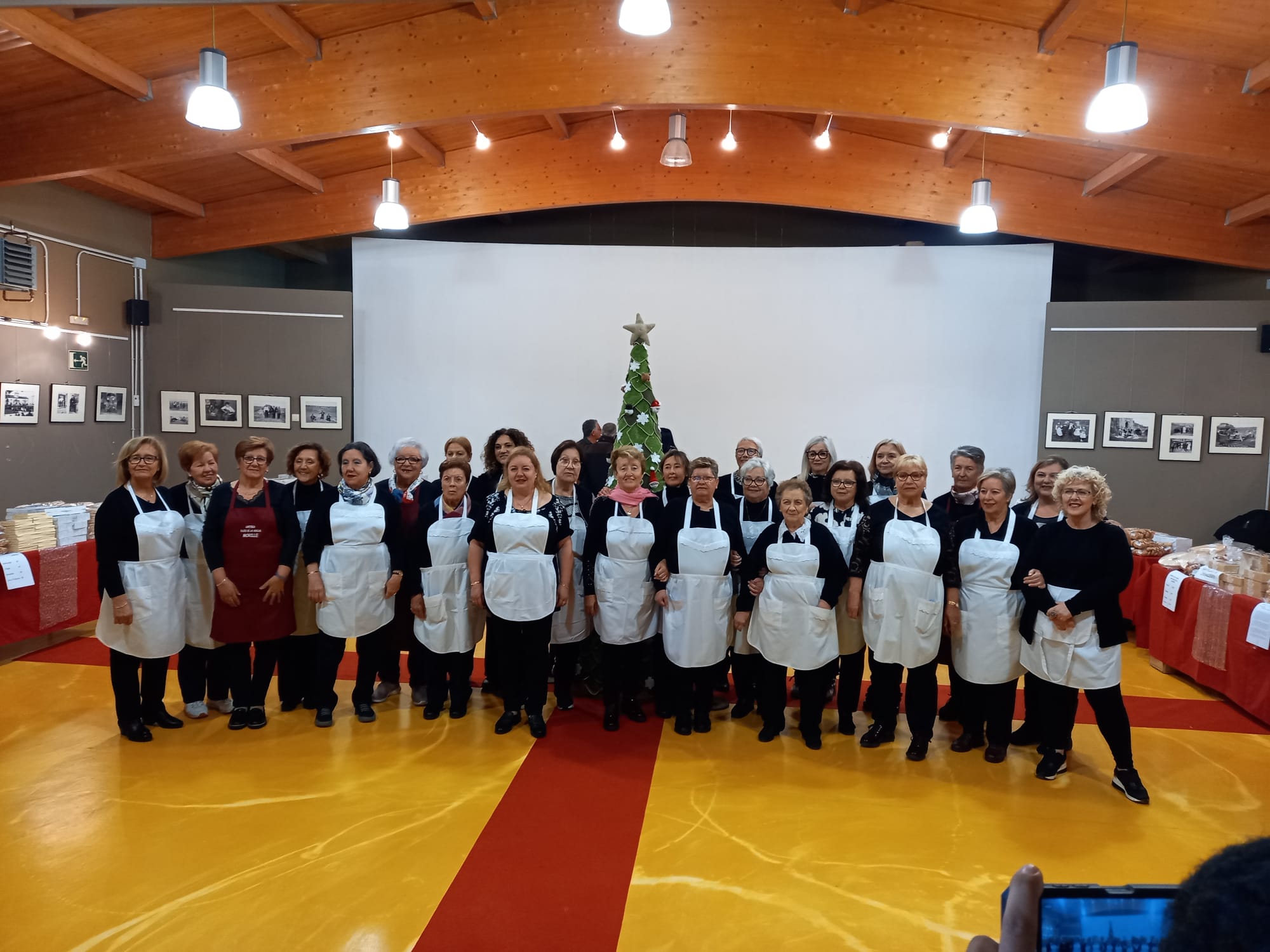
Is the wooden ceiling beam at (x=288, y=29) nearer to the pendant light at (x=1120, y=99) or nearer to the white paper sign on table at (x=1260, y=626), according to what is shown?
the pendant light at (x=1120, y=99)

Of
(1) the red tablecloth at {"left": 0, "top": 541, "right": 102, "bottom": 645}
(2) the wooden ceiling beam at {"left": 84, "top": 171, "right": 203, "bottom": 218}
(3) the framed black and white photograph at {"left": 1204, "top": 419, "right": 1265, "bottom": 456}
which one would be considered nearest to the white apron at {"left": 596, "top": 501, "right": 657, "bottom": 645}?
(1) the red tablecloth at {"left": 0, "top": 541, "right": 102, "bottom": 645}

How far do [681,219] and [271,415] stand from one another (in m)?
5.35

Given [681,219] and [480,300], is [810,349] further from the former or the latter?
[480,300]

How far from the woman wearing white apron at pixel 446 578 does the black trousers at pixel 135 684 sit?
4.46 ft

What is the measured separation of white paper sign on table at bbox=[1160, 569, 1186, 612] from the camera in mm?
5246

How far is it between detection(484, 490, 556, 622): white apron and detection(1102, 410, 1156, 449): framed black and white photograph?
6928mm

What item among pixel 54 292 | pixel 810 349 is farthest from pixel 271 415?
pixel 810 349

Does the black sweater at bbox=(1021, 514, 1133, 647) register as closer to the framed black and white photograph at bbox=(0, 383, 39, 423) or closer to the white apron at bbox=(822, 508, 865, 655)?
the white apron at bbox=(822, 508, 865, 655)

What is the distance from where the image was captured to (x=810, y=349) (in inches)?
340

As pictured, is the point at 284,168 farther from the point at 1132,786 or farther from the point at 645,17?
the point at 1132,786

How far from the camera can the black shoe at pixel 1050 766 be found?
12.0ft

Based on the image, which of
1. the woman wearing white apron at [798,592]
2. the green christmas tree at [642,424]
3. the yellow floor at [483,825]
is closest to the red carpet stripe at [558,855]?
the yellow floor at [483,825]

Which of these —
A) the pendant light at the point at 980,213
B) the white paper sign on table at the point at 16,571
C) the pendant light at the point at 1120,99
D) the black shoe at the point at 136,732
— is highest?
the pendant light at the point at 980,213

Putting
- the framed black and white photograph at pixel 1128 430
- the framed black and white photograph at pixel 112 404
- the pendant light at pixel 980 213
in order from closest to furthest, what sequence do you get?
the pendant light at pixel 980 213, the framed black and white photograph at pixel 112 404, the framed black and white photograph at pixel 1128 430
